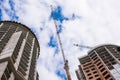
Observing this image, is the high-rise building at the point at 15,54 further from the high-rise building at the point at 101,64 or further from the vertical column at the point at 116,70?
the vertical column at the point at 116,70

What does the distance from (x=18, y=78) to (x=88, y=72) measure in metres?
52.9

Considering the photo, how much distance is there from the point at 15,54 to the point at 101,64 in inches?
1901

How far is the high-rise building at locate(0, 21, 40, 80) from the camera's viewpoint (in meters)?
41.7

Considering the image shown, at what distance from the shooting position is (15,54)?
164 feet

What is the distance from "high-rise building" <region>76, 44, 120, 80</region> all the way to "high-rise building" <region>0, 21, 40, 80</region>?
81.2 ft

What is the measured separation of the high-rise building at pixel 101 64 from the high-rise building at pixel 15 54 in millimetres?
24748

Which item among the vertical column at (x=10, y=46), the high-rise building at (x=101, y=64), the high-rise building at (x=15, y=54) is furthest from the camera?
the high-rise building at (x=101, y=64)

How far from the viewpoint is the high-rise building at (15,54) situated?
137ft

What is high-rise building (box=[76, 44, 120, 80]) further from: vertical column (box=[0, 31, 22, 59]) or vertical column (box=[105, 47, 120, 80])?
vertical column (box=[0, 31, 22, 59])

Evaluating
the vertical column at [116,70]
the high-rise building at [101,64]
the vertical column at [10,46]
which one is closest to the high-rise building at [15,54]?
the vertical column at [10,46]

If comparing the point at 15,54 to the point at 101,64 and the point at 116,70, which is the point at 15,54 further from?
the point at 101,64

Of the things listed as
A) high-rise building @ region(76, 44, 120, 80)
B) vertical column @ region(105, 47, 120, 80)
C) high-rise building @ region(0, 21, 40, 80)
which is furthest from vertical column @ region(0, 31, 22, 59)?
high-rise building @ region(76, 44, 120, 80)

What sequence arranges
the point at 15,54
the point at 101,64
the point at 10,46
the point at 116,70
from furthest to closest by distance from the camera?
the point at 101,64 → the point at 116,70 → the point at 10,46 → the point at 15,54

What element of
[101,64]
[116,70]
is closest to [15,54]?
[116,70]
